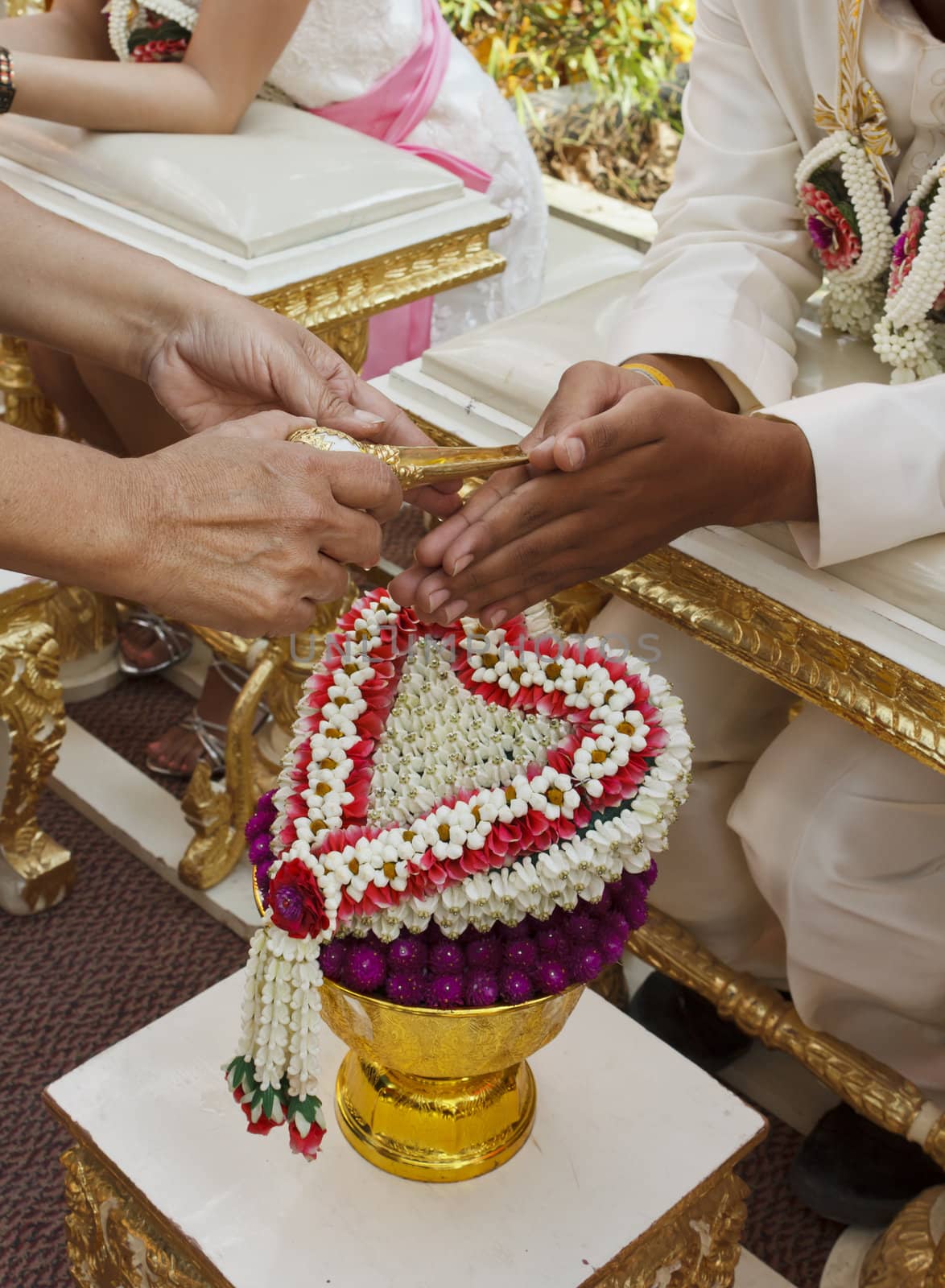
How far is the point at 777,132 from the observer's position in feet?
4.43

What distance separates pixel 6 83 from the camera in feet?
5.04

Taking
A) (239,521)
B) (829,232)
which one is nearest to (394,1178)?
(239,521)

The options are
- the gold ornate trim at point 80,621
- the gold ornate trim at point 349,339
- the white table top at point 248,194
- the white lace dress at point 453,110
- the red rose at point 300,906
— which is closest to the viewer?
the red rose at point 300,906

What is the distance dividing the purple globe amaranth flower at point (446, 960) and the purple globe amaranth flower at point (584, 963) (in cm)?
7

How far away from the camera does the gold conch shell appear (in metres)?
0.95

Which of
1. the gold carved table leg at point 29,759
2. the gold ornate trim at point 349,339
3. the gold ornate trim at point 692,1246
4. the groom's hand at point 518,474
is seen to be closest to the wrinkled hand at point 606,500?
the groom's hand at point 518,474

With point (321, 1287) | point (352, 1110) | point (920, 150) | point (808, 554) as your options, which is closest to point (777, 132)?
point (920, 150)

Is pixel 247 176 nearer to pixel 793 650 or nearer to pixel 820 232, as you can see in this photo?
pixel 820 232

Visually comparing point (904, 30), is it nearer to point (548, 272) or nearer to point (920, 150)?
point (920, 150)

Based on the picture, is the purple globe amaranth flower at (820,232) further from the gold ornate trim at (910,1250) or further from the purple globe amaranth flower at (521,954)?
the gold ornate trim at (910,1250)

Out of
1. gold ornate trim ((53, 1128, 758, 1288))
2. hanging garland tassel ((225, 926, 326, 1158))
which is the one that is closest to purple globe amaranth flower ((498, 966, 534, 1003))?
hanging garland tassel ((225, 926, 326, 1158))

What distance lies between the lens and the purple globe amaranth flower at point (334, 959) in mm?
823

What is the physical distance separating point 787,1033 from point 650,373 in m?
0.66

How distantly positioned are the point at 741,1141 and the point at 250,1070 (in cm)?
39
